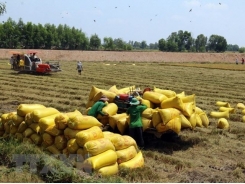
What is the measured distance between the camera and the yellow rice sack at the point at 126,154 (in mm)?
6613

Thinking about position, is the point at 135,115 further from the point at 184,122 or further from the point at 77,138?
the point at 77,138

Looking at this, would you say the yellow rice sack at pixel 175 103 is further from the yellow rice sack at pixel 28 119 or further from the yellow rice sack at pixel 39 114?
the yellow rice sack at pixel 28 119

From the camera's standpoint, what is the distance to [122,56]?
55.3 metres

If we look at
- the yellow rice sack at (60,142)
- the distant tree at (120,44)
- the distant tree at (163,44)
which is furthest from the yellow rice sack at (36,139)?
the distant tree at (163,44)

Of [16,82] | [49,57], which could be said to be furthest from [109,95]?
[49,57]

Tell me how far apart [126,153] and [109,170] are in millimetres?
612

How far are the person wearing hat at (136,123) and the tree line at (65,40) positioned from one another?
67.5m

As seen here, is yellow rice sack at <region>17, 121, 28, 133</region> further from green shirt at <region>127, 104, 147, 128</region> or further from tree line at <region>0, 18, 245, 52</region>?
tree line at <region>0, 18, 245, 52</region>

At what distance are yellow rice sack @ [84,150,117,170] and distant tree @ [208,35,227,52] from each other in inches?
4183

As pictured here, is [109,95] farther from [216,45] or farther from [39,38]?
[216,45]

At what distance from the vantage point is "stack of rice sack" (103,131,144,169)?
6602 millimetres

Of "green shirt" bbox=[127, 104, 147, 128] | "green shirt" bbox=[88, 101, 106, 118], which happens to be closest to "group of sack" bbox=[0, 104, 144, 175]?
"green shirt" bbox=[88, 101, 106, 118]

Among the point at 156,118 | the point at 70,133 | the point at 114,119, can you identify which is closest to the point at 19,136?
the point at 70,133

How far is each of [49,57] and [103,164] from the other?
46282 millimetres
